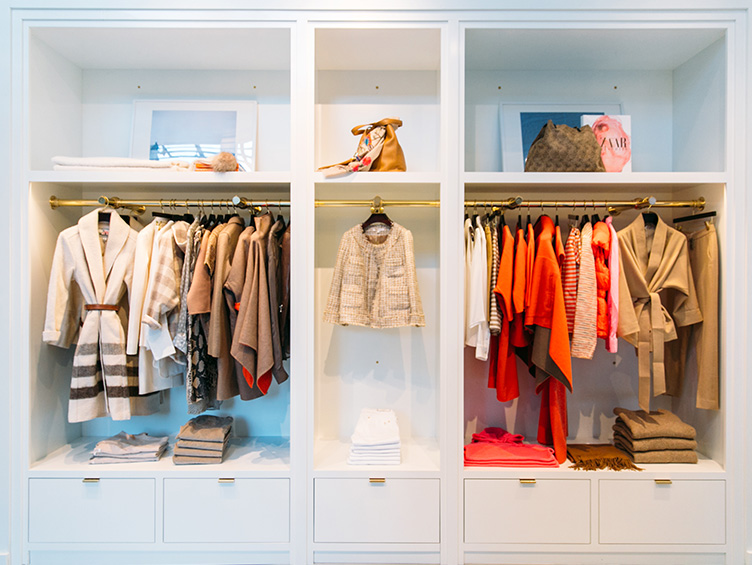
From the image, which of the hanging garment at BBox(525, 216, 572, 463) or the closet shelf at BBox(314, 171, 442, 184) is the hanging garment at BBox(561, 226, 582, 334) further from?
the closet shelf at BBox(314, 171, 442, 184)

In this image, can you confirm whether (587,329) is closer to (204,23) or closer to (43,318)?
(204,23)

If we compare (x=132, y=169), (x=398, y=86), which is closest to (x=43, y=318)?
(x=132, y=169)

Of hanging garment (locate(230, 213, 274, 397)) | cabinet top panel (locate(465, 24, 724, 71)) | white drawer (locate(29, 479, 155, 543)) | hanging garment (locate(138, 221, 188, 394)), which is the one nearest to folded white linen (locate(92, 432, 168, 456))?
white drawer (locate(29, 479, 155, 543))

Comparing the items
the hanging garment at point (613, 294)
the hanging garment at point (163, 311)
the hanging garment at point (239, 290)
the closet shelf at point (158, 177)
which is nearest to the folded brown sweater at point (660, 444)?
the hanging garment at point (613, 294)

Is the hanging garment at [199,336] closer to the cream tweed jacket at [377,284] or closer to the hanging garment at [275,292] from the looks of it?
the hanging garment at [275,292]

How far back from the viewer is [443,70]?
1913 mm

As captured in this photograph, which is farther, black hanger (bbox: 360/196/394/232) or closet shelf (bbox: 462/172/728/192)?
black hanger (bbox: 360/196/394/232)

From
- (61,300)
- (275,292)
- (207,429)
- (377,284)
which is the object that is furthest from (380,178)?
(61,300)

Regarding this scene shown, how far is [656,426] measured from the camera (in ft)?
6.59

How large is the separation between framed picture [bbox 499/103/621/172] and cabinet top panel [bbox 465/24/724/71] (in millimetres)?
212

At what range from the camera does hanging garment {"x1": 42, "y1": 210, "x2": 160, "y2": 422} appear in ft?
6.43

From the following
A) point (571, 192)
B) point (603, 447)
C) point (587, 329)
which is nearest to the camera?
point (587, 329)

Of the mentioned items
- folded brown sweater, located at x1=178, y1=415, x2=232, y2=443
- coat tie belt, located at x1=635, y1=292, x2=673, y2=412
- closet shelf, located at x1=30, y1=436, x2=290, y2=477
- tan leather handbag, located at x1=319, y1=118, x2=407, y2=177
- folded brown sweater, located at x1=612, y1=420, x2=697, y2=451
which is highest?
tan leather handbag, located at x1=319, y1=118, x2=407, y2=177

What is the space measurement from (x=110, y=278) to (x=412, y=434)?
170 cm
